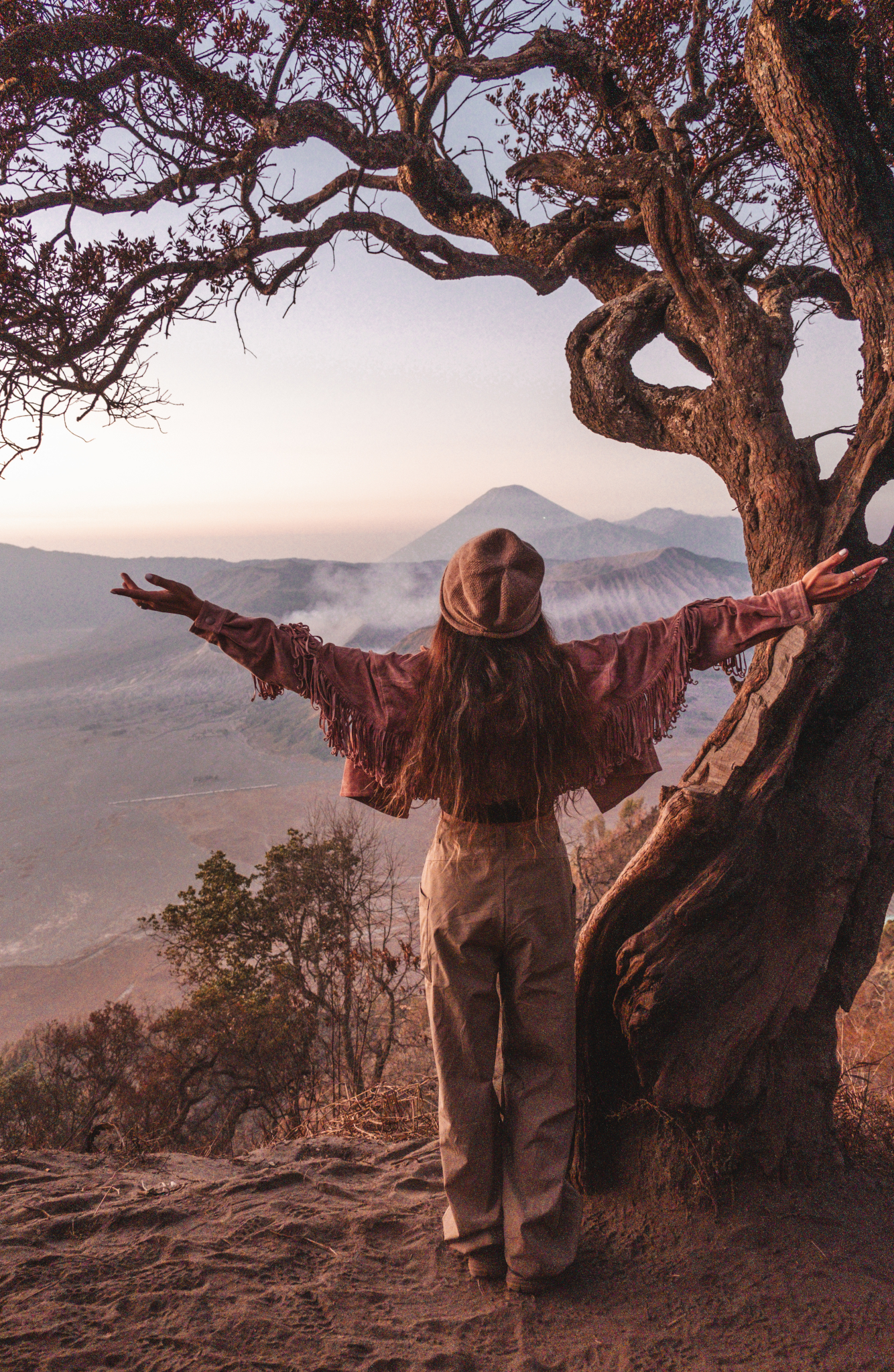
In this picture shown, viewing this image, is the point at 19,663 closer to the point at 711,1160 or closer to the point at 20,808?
the point at 20,808

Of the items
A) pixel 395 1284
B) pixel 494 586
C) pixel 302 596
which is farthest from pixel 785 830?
pixel 302 596

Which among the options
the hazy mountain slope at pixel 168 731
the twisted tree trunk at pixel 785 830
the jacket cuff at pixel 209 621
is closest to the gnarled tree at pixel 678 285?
the twisted tree trunk at pixel 785 830

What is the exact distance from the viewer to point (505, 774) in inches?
74.5

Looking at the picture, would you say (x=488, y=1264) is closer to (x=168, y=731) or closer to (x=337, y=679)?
(x=337, y=679)

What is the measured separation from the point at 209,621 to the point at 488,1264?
179 centimetres

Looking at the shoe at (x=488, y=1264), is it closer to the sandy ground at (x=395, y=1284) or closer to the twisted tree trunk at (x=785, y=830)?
the sandy ground at (x=395, y=1284)

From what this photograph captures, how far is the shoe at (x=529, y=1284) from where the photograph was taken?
194 cm

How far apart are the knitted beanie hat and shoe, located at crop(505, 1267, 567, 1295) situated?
5.29 ft

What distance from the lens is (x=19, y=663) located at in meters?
78.0

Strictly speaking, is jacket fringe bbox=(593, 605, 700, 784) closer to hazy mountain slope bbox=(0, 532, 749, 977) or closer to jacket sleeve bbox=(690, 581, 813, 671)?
jacket sleeve bbox=(690, 581, 813, 671)

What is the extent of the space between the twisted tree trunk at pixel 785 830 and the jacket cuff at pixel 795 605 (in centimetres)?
67

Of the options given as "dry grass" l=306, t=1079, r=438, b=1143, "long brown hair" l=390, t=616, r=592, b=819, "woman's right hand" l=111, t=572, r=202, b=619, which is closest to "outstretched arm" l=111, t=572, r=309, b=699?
"woman's right hand" l=111, t=572, r=202, b=619

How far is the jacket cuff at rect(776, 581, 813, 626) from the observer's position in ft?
6.24

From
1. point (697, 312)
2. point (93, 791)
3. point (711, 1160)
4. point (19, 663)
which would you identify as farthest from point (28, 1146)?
point (19, 663)
